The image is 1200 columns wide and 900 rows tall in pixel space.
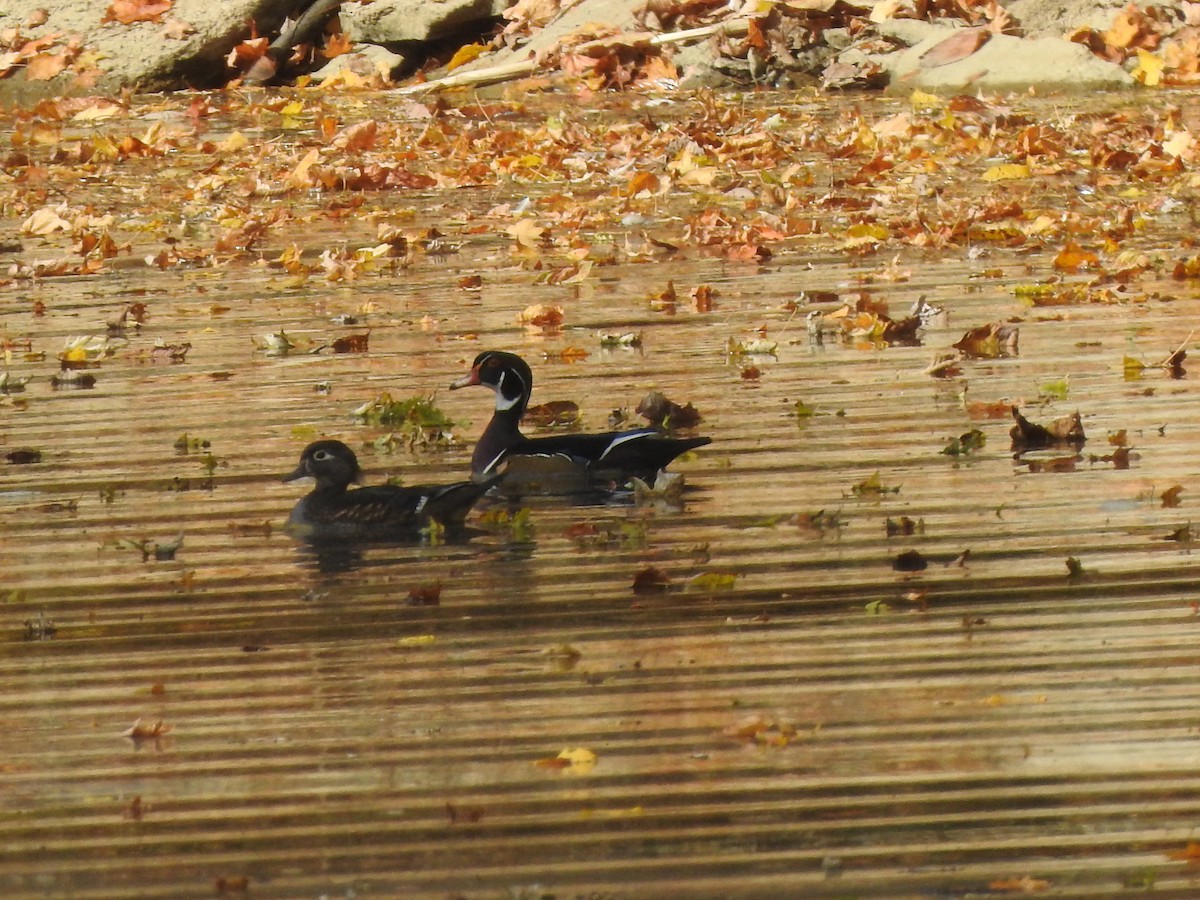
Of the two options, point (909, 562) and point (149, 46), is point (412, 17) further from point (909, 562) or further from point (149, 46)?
point (909, 562)

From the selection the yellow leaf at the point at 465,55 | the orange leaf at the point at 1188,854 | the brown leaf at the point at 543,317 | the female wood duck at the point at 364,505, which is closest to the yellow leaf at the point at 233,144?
the yellow leaf at the point at 465,55

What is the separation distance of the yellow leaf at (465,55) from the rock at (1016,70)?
180 inches

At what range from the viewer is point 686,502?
743cm

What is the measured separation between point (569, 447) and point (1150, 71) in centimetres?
1299

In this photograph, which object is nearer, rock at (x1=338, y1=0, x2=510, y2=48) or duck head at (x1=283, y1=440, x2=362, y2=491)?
duck head at (x1=283, y1=440, x2=362, y2=491)

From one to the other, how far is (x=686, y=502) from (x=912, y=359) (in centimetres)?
248

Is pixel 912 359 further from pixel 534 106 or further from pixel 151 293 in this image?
pixel 534 106

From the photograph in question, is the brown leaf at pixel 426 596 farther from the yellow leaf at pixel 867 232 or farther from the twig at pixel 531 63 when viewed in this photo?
the twig at pixel 531 63

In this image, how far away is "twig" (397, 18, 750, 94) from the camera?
21.6 m

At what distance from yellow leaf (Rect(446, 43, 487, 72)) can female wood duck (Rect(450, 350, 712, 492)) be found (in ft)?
49.4

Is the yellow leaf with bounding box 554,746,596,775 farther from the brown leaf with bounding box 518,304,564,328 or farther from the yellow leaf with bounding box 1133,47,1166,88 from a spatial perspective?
the yellow leaf with bounding box 1133,47,1166,88

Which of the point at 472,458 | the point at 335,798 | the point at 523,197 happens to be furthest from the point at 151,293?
the point at 335,798

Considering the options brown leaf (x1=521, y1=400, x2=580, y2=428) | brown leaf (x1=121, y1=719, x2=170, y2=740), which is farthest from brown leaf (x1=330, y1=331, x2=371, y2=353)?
brown leaf (x1=121, y1=719, x2=170, y2=740)

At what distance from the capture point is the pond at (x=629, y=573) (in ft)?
15.0
